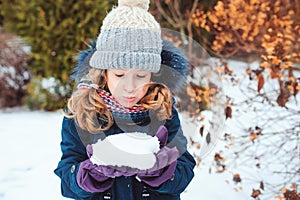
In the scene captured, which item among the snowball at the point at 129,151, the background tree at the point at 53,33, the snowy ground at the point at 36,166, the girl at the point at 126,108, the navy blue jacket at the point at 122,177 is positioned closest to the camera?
the snowball at the point at 129,151

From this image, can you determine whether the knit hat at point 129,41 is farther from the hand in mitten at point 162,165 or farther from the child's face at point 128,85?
the hand in mitten at point 162,165

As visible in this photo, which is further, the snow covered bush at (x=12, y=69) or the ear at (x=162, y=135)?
the snow covered bush at (x=12, y=69)

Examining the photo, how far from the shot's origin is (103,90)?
63.2 inches

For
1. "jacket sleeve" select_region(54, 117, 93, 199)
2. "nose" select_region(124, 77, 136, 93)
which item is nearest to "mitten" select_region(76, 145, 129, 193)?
"jacket sleeve" select_region(54, 117, 93, 199)

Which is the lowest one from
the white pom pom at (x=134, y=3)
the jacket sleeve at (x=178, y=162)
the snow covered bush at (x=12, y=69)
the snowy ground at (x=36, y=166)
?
the snowy ground at (x=36, y=166)

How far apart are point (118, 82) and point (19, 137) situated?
3109 mm

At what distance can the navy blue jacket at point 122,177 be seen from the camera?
163 cm

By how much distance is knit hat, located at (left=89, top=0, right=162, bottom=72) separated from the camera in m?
1.50

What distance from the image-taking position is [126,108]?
1.55 meters

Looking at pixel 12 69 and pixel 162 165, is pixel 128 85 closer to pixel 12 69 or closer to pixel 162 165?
pixel 162 165

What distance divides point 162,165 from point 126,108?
24 cm

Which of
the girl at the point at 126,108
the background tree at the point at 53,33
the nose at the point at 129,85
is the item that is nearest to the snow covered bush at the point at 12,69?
the background tree at the point at 53,33

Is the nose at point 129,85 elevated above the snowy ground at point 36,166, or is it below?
above

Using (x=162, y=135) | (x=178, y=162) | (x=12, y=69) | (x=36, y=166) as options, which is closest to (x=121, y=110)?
(x=162, y=135)
